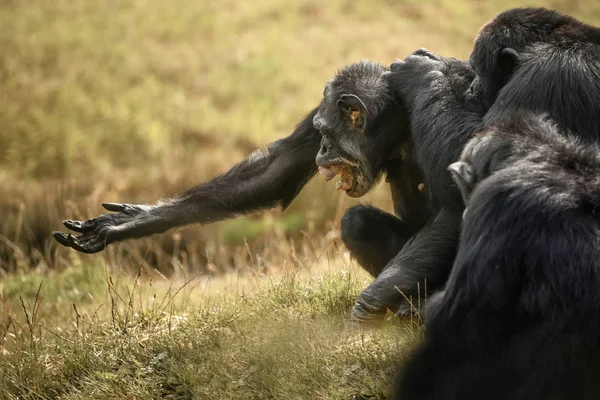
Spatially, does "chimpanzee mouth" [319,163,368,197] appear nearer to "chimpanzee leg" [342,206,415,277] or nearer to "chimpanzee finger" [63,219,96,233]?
"chimpanzee leg" [342,206,415,277]

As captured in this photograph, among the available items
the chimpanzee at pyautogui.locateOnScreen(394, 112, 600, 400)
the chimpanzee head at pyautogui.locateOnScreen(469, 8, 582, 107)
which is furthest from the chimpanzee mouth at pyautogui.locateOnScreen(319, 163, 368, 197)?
the chimpanzee at pyautogui.locateOnScreen(394, 112, 600, 400)

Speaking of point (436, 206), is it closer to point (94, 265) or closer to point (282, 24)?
point (94, 265)

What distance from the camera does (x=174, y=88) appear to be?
18078mm

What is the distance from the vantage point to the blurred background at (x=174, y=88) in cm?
1405

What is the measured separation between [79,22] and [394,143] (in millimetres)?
14140

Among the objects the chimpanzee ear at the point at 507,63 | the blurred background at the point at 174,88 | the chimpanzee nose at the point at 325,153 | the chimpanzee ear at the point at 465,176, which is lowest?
the blurred background at the point at 174,88

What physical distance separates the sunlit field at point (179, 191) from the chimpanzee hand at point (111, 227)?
328mm

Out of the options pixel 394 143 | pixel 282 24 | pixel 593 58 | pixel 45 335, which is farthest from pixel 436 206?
pixel 282 24

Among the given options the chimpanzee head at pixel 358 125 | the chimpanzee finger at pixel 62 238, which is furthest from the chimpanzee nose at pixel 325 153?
the chimpanzee finger at pixel 62 238

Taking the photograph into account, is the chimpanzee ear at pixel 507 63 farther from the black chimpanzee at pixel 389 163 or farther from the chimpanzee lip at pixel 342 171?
the chimpanzee lip at pixel 342 171

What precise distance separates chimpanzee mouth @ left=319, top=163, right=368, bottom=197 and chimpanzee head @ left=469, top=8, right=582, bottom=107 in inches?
47.9

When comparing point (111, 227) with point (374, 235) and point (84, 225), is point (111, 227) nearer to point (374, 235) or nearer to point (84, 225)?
point (84, 225)

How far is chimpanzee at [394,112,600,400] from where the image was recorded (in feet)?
13.8

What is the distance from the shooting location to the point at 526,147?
15.3 ft
